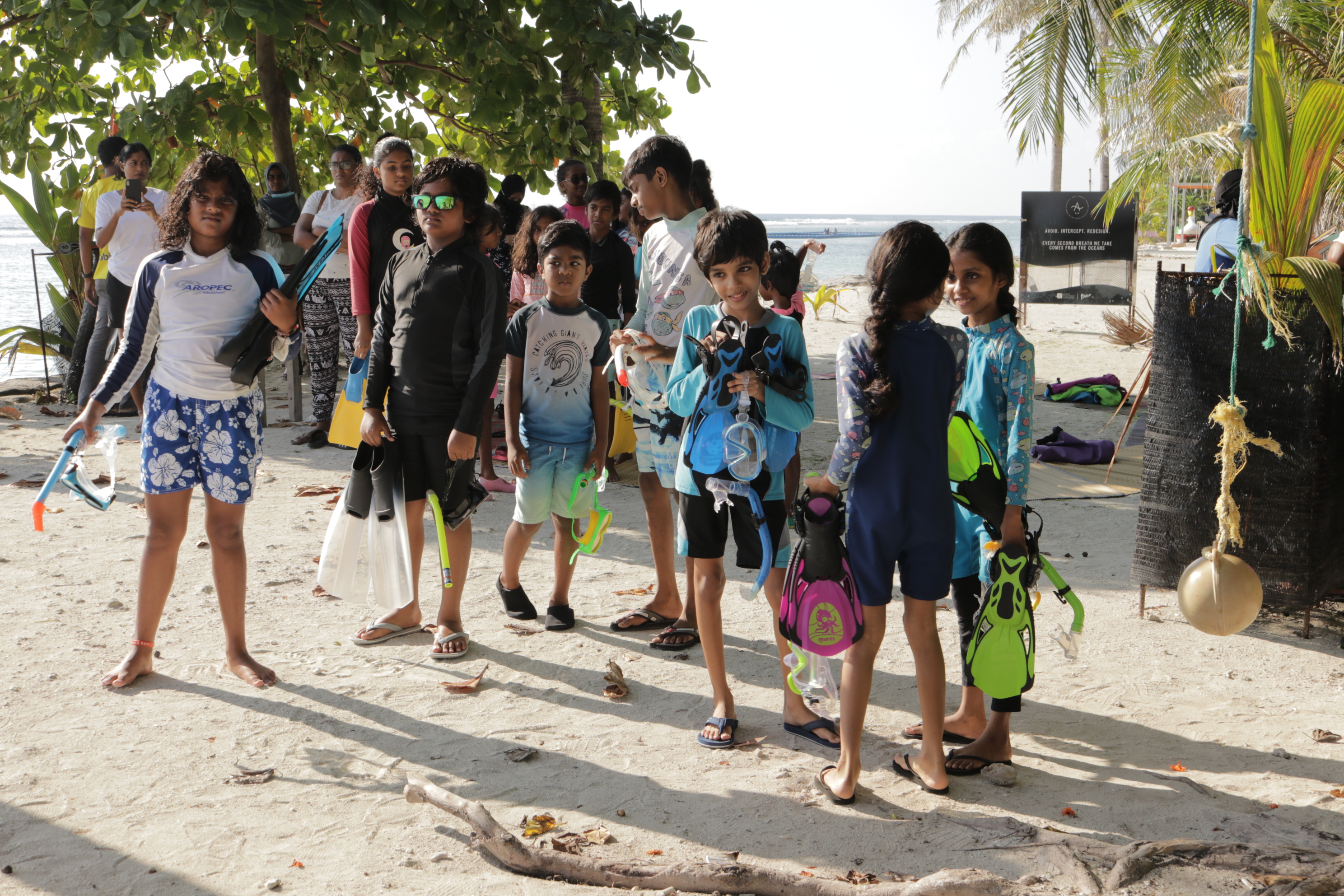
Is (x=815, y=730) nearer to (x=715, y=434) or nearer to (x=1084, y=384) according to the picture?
(x=715, y=434)

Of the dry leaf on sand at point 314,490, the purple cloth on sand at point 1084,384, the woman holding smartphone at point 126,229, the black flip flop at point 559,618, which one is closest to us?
the black flip flop at point 559,618

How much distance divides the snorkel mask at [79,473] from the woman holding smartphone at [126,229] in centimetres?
428

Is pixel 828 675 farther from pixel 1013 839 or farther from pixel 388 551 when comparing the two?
pixel 388 551

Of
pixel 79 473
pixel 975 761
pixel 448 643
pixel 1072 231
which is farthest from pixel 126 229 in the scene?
pixel 1072 231

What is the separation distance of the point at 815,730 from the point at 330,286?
18.2 feet

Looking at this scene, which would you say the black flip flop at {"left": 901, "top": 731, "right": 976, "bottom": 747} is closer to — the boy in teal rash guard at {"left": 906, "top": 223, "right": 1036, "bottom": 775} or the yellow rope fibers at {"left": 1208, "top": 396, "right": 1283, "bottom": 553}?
the boy in teal rash guard at {"left": 906, "top": 223, "right": 1036, "bottom": 775}

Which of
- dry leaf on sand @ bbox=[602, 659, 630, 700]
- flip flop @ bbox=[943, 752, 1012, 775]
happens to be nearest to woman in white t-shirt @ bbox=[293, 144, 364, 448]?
dry leaf on sand @ bbox=[602, 659, 630, 700]

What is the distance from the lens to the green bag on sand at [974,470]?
3.14 metres

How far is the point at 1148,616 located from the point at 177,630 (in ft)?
13.8

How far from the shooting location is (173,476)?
12.4ft

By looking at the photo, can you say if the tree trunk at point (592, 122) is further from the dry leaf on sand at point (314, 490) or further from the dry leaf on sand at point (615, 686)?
the dry leaf on sand at point (615, 686)

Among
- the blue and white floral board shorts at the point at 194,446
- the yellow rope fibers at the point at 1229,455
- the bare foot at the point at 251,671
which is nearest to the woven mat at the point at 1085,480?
the yellow rope fibers at the point at 1229,455

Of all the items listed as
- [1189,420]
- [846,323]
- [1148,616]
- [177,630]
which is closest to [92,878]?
[177,630]

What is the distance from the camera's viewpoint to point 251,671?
3938 mm
